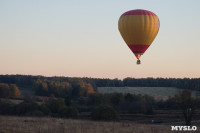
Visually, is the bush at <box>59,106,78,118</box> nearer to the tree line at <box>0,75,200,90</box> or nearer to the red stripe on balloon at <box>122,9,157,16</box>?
the red stripe on balloon at <box>122,9,157,16</box>

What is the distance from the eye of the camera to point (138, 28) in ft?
107

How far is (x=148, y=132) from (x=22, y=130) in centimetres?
577

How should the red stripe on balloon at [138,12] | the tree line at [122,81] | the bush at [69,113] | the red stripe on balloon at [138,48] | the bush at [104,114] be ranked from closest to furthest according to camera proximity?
the red stripe on balloon at [138,12] → the red stripe on balloon at [138,48] → the bush at [104,114] → the bush at [69,113] → the tree line at [122,81]

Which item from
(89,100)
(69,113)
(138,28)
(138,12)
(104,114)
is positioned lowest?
(69,113)

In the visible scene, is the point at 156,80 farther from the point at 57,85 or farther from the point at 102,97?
the point at 102,97

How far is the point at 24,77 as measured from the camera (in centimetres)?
12025

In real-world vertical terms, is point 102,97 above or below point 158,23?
below

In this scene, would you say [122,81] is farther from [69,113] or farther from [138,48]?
[138,48]

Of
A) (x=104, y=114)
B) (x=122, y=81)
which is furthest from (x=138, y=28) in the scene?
(x=122, y=81)

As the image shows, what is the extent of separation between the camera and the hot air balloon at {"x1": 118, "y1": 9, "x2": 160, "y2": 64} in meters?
32.4

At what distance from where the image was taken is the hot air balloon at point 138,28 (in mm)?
32438

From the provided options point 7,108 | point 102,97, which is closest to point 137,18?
point 7,108

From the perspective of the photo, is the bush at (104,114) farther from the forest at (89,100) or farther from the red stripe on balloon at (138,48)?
the red stripe on balloon at (138,48)

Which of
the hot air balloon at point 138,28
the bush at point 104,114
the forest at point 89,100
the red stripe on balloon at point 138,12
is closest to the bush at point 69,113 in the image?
the forest at point 89,100
